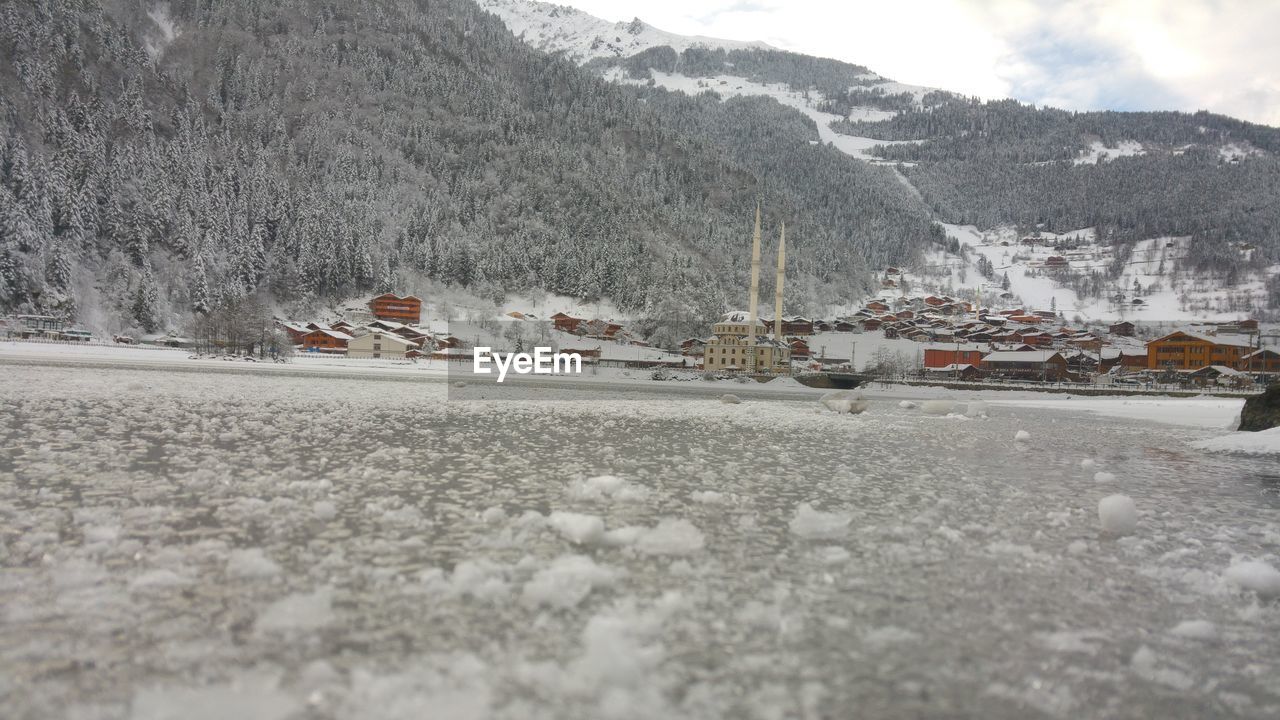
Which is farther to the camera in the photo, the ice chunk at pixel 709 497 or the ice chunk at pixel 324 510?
the ice chunk at pixel 709 497

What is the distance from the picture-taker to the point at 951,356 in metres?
107

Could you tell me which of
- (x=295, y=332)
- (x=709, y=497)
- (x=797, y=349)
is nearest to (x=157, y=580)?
(x=709, y=497)

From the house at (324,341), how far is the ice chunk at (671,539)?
9825cm

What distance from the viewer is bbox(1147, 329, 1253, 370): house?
90.6 meters

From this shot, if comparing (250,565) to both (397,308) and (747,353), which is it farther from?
(397,308)

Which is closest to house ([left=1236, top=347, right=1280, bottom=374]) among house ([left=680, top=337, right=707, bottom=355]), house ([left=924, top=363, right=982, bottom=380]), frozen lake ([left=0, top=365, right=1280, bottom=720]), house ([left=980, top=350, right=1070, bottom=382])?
house ([left=980, top=350, right=1070, bottom=382])

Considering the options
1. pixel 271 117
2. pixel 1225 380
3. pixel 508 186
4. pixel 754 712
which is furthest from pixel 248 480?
pixel 271 117

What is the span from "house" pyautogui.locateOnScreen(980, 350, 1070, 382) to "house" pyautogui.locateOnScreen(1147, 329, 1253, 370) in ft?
60.2

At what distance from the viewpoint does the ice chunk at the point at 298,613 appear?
5016mm

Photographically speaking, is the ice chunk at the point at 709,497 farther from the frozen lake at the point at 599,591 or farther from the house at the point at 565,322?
the house at the point at 565,322

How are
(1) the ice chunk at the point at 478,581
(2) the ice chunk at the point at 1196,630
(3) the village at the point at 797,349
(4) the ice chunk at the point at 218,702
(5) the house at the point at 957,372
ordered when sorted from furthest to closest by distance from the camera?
1. (5) the house at the point at 957,372
2. (3) the village at the point at 797,349
3. (1) the ice chunk at the point at 478,581
4. (2) the ice chunk at the point at 1196,630
5. (4) the ice chunk at the point at 218,702

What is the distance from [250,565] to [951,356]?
371ft

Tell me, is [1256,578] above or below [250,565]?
below

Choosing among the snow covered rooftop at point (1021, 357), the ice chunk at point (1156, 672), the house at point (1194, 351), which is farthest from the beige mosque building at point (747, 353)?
the ice chunk at point (1156, 672)
